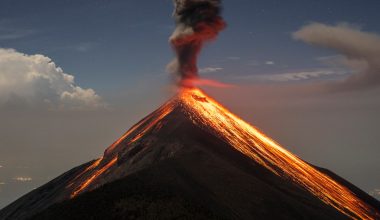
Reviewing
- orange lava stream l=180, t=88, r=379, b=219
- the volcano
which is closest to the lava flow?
orange lava stream l=180, t=88, r=379, b=219

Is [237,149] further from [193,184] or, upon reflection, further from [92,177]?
[92,177]

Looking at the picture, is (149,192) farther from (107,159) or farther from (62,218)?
(107,159)

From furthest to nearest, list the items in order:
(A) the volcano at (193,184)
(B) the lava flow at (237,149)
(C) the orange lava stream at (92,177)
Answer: (B) the lava flow at (237,149)
(C) the orange lava stream at (92,177)
(A) the volcano at (193,184)

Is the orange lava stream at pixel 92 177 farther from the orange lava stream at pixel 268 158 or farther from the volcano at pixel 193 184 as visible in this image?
the orange lava stream at pixel 268 158

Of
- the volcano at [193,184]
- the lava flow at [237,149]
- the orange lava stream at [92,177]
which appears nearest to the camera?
the volcano at [193,184]

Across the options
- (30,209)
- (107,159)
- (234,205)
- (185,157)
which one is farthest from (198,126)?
(30,209)

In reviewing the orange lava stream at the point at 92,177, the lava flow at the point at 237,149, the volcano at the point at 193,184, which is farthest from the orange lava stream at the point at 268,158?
the orange lava stream at the point at 92,177
